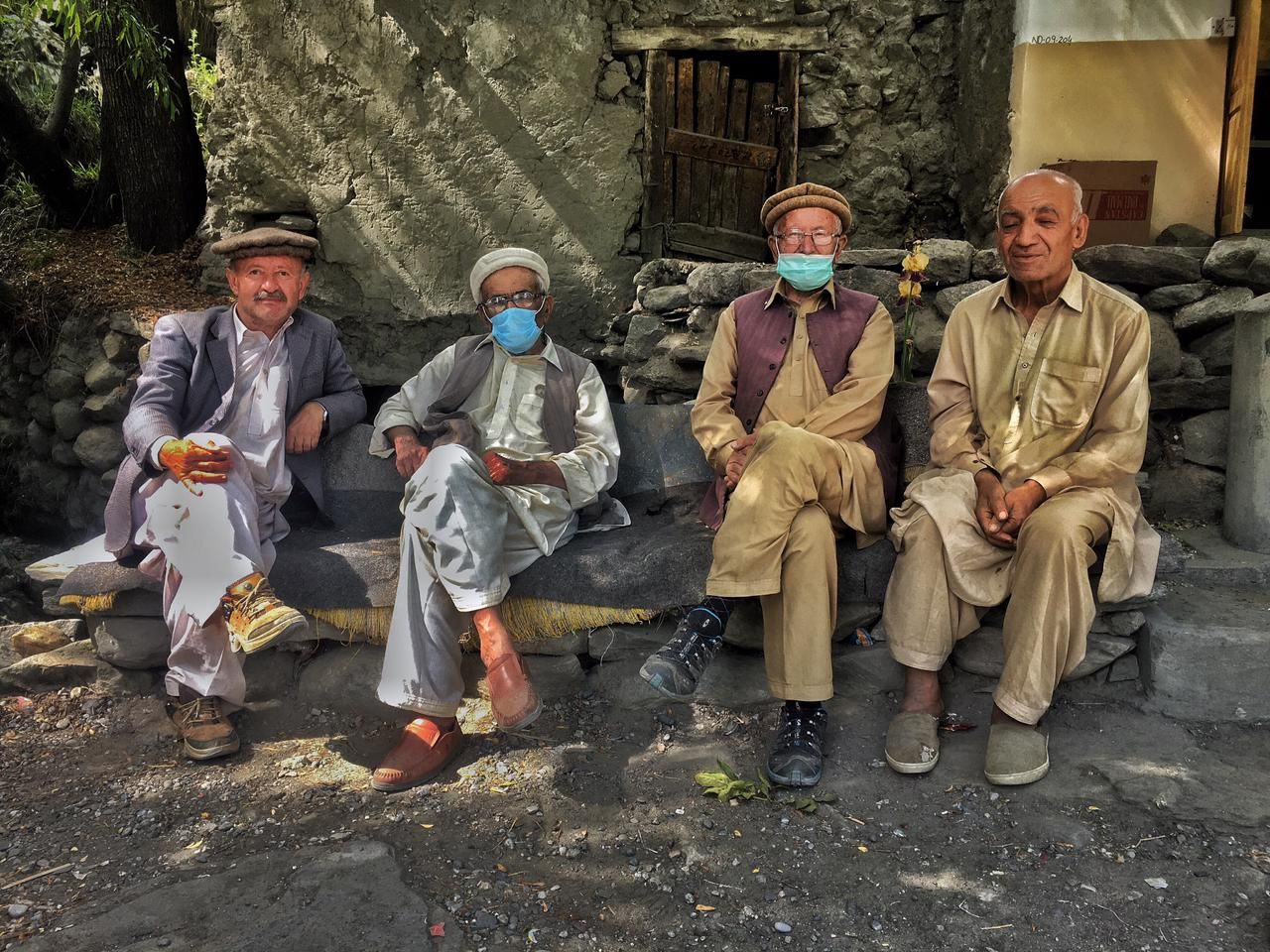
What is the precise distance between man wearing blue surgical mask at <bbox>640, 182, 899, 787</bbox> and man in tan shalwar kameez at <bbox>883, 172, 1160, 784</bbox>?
0.23 m

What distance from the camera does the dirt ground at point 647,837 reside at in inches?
92.4

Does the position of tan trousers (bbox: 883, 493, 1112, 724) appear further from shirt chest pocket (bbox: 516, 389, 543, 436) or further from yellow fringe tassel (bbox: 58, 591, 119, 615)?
yellow fringe tassel (bbox: 58, 591, 119, 615)

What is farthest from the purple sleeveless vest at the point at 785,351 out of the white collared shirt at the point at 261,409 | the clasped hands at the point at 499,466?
the white collared shirt at the point at 261,409

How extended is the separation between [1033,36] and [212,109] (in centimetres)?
482

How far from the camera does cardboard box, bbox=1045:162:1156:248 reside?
17.5ft

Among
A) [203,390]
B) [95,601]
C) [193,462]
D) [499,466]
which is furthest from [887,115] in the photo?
[95,601]

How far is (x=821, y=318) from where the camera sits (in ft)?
11.9

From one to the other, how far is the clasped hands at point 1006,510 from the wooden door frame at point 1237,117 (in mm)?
3209

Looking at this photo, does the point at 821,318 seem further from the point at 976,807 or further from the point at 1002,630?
the point at 976,807

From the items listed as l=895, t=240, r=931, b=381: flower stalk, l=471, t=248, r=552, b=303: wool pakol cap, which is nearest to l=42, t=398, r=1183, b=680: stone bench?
→ l=895, t=240, r=931, b=381: flower stalk

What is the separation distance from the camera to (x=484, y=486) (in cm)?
332

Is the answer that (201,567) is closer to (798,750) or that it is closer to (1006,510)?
(798,750)

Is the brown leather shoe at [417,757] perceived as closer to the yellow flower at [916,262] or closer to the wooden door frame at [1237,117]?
the yellow flower at [916,262]

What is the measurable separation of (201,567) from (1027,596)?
261cm
